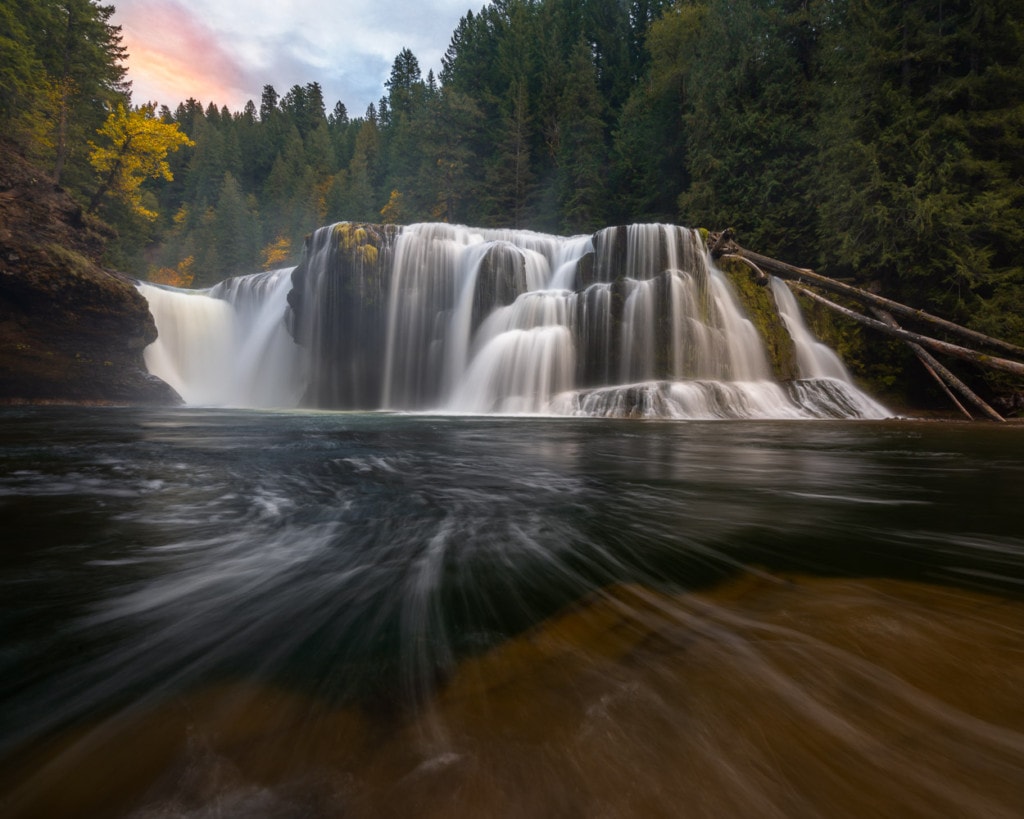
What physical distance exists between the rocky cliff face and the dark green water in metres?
14.1

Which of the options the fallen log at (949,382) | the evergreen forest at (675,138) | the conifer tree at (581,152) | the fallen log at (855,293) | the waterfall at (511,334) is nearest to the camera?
the fallen log at (949,382)

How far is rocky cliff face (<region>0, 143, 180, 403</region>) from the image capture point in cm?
1360

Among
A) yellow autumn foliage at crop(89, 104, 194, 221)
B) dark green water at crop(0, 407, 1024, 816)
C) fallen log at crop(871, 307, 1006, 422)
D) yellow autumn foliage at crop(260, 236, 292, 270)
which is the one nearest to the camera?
dark green water at crop(0, 407, 1024, 816)

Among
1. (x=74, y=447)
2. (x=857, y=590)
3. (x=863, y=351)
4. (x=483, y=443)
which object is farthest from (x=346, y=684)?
(x=863, y=351)

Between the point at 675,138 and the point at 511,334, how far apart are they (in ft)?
Answer: 61.6

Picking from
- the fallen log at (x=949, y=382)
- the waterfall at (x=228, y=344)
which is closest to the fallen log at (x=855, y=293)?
the fallen log at (x=949, y=382)

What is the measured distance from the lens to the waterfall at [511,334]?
41.4 feet

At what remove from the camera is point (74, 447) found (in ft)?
17.9

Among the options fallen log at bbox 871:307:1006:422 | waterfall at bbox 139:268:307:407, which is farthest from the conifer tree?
fallen log at bbox 871:307:1006:422

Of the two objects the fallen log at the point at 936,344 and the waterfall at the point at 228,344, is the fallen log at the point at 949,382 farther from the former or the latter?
the waterfall at the point at 228,344

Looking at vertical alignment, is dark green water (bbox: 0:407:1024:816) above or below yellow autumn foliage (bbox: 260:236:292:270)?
below

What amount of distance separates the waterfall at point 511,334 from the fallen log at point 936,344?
0.78 meters

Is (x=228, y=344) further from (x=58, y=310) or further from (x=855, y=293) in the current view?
(x=855, y=293)

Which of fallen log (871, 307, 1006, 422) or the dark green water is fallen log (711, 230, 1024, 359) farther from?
the dark green water
